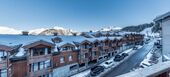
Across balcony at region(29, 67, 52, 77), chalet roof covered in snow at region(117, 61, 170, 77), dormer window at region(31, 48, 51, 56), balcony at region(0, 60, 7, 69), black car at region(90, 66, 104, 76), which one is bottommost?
black car at region(90, 66, 104, 76)

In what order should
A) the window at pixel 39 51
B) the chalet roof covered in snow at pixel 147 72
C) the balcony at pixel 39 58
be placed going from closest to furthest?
the chalet roof covered in snow at pixel 147 72, the balcony at pixel 39 58, the window at pixel 39 51

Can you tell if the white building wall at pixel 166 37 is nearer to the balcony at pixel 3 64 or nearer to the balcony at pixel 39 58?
the balcony at pixel 39 58

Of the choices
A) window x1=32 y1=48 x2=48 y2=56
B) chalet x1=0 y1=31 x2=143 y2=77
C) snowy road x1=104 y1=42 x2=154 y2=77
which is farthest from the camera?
snowy road x1=104 y1=42 x2=154 y2=77

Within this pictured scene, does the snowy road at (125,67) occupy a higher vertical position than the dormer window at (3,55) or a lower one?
lower

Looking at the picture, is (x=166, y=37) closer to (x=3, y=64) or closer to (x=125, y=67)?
(x=3, y=64)

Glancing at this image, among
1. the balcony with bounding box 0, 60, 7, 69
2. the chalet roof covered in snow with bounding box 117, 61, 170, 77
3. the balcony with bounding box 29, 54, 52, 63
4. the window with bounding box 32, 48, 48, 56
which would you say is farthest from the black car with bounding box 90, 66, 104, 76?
the chalet roof covered in snow with bounding box 117, 61, 170, 77

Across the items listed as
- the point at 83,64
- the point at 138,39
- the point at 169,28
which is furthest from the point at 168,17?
the point at 138,39

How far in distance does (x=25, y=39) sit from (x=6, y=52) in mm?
6555

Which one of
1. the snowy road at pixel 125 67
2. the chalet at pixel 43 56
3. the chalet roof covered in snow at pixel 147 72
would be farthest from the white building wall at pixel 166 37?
the snowy road at pixel 125 67

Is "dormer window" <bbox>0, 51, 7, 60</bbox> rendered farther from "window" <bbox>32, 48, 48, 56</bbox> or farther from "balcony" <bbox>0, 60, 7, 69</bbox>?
"window" <bbox>32, 48, 48, 56</bbox>

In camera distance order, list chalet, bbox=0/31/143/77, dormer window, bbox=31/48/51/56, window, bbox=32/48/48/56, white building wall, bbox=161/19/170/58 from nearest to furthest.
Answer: white building wall, bbox=161/19/170/58, chalet, bbox=0/31/143/77, dormer window, bbox=31/48/51/56, window, bbox=32/48/48/56

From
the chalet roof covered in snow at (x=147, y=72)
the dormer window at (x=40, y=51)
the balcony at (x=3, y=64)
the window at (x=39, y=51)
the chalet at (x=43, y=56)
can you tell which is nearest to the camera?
the chalet roof covered in snow at (x=147, y=72)

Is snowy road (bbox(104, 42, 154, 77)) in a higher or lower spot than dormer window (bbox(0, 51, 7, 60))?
lower

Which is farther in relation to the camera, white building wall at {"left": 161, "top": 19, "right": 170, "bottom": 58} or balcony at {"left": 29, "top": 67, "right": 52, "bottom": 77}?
balcony at {"left": 29, "top": 67, "right": 52, "bottom": 77}
